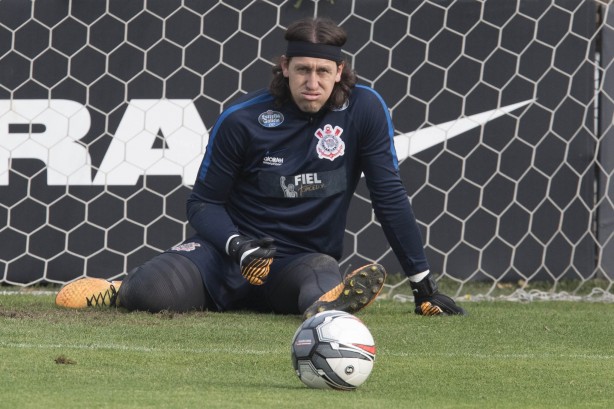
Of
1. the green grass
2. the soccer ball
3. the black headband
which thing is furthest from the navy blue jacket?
the soccer ball

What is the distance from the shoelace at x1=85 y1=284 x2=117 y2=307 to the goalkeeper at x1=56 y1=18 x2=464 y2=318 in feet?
0.20

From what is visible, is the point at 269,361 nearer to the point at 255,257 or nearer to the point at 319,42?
the point at 255,257

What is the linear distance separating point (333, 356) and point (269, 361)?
0.59 metres

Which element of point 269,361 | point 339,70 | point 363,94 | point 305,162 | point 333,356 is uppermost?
point 339,70

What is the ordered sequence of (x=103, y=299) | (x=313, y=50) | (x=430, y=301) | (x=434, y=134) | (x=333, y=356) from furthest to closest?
(x=434, y=134), (x=103, y=299), (x=430, y=301), (x=313, y=50), (x=333, y=356)

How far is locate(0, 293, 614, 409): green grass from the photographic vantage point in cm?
310

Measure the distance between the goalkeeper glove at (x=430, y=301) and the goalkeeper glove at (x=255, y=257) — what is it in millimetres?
761

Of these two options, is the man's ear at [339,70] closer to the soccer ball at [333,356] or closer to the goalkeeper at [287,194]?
the goalkeeper at [287,194]

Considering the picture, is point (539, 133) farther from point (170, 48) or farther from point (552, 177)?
point (170, 48)

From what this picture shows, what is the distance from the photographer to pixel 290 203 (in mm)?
5258

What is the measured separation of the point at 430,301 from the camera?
5.22 meters

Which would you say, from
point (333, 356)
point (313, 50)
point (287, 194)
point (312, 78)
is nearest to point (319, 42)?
point (313, 50)

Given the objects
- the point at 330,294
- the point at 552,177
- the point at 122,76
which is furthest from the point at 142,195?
the point at 552,177

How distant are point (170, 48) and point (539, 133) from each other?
2.10 meters
